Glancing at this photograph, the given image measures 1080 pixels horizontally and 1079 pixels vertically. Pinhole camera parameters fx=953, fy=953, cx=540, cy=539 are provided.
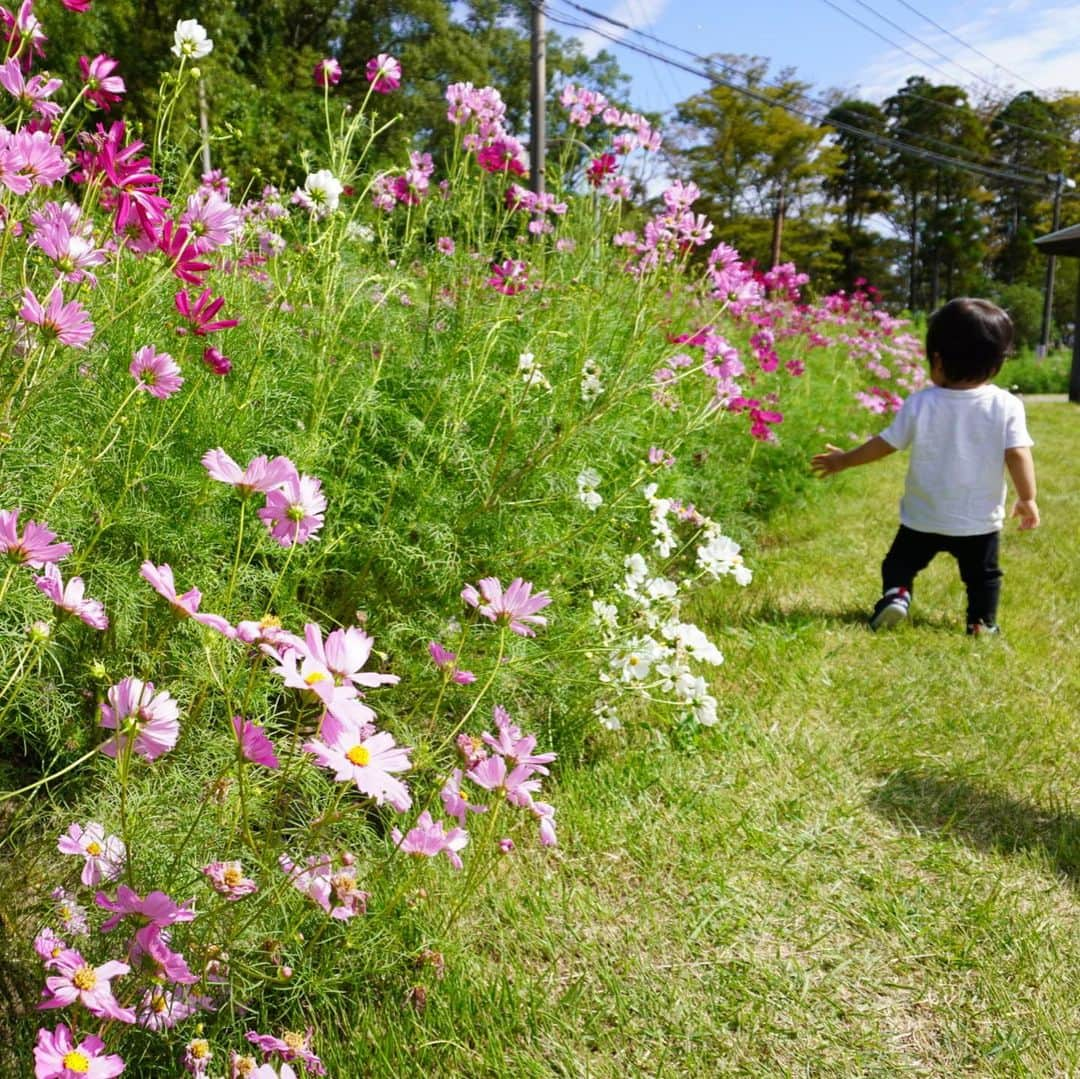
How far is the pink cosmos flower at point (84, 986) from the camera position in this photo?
38.4 inches

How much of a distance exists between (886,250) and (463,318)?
3990 cm

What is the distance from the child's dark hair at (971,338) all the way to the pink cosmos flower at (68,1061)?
319 centimetres

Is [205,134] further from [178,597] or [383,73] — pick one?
[178,597]

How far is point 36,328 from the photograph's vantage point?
1163mm

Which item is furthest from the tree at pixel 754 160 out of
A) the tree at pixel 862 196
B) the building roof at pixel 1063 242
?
the building roof at pixel 1063 242

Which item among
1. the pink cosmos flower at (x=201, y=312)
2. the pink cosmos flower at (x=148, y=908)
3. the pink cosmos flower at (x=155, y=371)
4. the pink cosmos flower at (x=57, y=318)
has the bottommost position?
the pink cosmos flower at (x=148, y=908)

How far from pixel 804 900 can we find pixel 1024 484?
6.68 feet

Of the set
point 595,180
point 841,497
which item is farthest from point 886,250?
point 595,180

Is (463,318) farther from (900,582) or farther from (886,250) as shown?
(886,250)

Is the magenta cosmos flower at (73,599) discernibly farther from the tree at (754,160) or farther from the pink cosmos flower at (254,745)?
the tree at (754,160)

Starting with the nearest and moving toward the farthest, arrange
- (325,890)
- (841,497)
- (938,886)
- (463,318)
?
(325,890)
(938,886)
(463,318)
(841,497)

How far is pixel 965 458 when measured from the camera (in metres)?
3.26

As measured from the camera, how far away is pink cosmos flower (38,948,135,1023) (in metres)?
0.98

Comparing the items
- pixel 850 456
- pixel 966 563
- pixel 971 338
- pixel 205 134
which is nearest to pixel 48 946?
pixel 205 134
